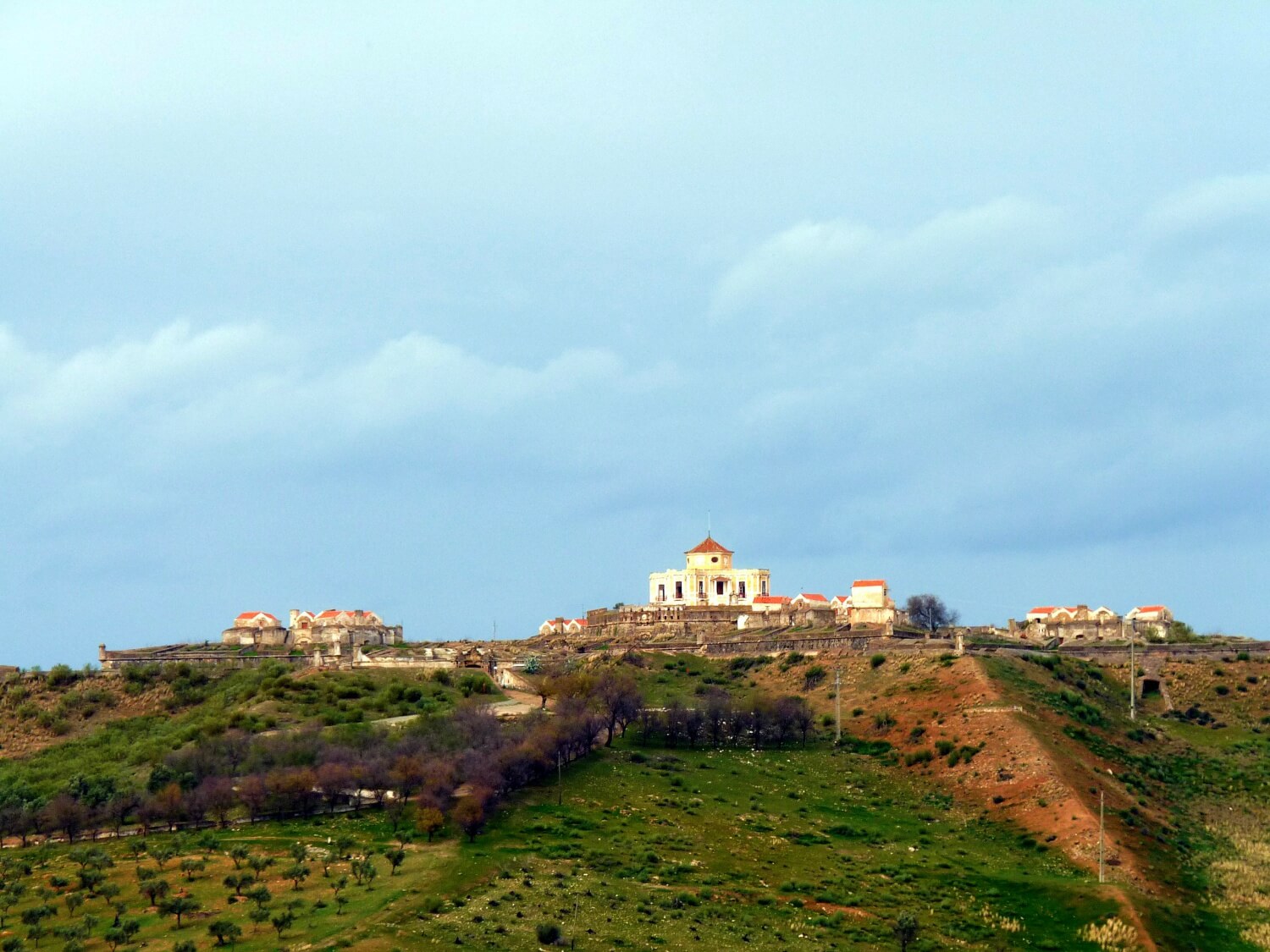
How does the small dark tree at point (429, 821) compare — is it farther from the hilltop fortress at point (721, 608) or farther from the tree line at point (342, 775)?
the hilltop fortress at point (721, 608)

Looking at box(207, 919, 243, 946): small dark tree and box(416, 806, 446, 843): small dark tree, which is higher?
box(416, 806, 446, 843): small dark tree

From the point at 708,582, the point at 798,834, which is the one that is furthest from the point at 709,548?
the point at 798,834

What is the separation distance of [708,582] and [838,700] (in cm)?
5028

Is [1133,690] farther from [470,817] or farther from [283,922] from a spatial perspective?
[283,922]

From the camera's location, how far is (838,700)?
95312 mm

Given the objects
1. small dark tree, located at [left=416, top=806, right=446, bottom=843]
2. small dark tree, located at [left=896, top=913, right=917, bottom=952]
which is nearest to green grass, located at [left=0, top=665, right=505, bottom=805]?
small dark tree, located at [left=416, top=806, right=446, bottom=843]

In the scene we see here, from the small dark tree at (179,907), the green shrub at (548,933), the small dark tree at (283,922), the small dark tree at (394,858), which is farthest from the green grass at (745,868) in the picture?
the small dark tree at (179,907)

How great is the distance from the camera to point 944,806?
78.2 meters

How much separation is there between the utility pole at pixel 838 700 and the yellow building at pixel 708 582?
40126 mm

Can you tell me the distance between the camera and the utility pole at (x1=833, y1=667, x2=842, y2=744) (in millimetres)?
91656

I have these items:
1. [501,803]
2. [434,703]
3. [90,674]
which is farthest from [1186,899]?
[90,674]

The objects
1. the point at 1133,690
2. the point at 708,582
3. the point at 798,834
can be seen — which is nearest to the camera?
the point at 798,834

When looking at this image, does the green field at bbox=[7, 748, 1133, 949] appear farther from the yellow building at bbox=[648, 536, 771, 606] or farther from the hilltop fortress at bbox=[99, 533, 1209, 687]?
the yellow building at bbox=[648, 536, 771, 606]

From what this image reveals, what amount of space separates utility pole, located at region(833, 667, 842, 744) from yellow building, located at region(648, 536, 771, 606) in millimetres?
40126
